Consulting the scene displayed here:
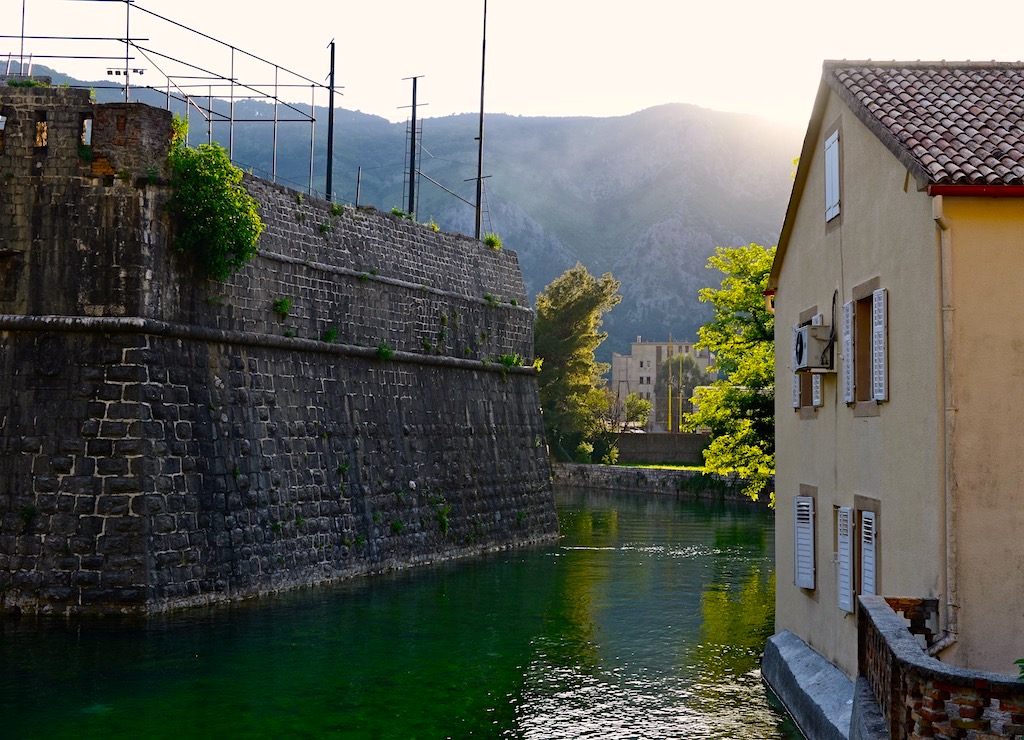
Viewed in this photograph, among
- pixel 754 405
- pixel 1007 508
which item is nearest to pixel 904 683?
pixel 1007 508

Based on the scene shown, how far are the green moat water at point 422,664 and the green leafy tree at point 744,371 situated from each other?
5867mm

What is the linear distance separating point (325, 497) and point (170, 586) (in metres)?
4.91

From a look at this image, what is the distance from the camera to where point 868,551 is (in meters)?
11.5

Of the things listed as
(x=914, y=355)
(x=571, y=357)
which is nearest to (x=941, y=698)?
(x=914, y=355)

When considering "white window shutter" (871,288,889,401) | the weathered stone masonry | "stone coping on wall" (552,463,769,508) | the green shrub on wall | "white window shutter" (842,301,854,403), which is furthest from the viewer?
"stone coping on wall" (552,463,769,508)

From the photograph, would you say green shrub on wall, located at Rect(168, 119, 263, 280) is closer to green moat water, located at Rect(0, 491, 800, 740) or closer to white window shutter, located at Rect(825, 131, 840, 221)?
green moat water, located at Rect(0, 491, 800, 740)

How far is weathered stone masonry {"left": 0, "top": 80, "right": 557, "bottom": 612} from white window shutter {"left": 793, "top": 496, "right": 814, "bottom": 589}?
886cm

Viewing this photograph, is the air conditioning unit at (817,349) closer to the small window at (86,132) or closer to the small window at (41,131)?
the small window at (86,132)

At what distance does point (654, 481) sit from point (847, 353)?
43.1 metres

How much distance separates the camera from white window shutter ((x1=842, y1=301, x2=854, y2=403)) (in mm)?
11977

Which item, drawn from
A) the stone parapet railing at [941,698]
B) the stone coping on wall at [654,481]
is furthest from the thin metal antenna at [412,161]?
the stone parapet railing at [941,698]

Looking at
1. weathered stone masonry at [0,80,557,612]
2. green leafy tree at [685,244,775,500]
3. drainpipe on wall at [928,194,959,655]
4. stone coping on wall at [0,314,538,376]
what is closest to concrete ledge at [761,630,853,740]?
drainpipe on wall at [928,194,959,655]

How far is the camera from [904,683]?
299 inches

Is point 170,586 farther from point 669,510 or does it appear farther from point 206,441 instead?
point 669,510
